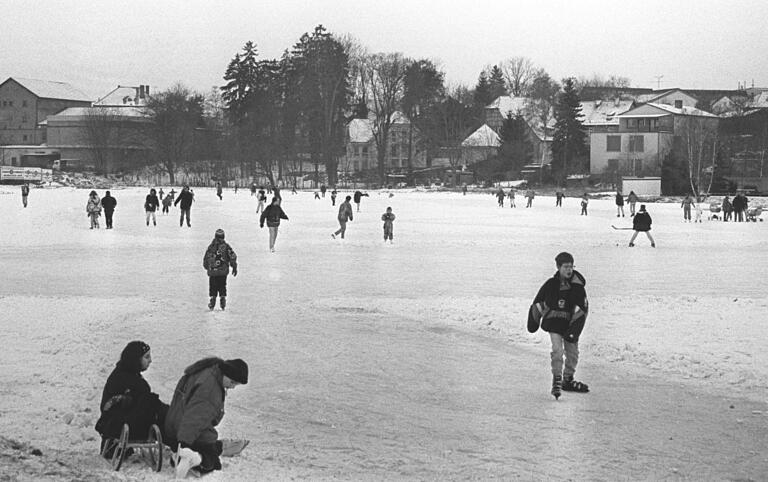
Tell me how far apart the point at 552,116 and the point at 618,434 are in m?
99.6

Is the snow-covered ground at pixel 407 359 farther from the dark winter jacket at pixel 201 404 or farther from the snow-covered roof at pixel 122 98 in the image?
the snow-covered roof at pixel 122 98

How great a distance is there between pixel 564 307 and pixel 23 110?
11499cm

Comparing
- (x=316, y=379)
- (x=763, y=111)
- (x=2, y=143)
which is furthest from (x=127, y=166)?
(x=316, y=379)

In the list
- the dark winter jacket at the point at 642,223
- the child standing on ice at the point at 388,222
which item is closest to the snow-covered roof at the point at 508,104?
the dark winter jacket at the point at 642,223

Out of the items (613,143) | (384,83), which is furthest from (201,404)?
(384,83)

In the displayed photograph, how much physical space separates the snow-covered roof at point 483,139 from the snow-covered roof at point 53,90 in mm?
51763

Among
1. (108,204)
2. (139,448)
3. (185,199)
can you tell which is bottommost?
(139,448)

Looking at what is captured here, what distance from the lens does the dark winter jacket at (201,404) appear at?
19.1 ft

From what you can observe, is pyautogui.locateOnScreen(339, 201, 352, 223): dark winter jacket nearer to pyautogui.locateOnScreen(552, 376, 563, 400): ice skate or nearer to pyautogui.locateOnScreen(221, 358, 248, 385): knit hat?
pyautogui.locateOnScreen(552, 376, 563, 400): ice skate

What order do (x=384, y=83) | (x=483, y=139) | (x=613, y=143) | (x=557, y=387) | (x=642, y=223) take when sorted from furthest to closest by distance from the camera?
1. (x=483, y=139)
2. (x=384, y=83)
3. (x=613, y=143)
4. (x=642, y=223)
5. (x=557, y=387)

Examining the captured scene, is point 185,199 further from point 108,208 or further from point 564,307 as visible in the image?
point 564,307

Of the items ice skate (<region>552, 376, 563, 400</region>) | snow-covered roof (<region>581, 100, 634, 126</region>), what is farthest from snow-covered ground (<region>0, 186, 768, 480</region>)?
snow-covered roof (<region>581, 100, 634, 126</region>)

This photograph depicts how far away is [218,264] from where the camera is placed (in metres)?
12.7

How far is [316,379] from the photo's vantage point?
889cm
